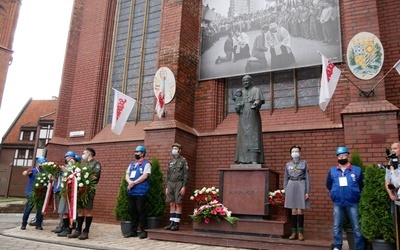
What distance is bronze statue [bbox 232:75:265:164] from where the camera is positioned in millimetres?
6938

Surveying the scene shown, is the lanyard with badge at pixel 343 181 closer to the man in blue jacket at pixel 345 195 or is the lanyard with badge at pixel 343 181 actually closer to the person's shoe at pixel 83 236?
the man in blue jacket at pixel 345 195

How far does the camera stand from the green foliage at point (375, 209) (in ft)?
16.1

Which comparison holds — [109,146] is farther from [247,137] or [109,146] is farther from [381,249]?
[381,249]

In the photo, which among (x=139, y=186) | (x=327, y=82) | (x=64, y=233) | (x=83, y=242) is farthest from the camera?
(x=139, y=186)

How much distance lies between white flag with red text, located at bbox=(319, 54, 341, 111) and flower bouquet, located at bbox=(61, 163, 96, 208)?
188 inches

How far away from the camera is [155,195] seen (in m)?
7.45

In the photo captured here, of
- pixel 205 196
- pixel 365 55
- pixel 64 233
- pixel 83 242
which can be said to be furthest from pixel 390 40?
pixel 64 233

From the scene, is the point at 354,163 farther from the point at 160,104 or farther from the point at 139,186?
the point at 160,104

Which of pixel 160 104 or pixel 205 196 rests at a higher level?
pixel 160 104

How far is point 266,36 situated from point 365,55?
8.89 ft

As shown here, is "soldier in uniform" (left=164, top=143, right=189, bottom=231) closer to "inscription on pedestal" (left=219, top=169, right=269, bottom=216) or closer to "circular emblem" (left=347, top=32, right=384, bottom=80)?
"inscription on pedestal" (left=219, top=169, right=269, bottom=216)

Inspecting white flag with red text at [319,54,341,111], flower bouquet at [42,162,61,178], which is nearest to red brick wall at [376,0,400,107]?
white flag with red text at [319,54,341,111]

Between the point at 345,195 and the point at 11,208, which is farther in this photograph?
the point at 11,208

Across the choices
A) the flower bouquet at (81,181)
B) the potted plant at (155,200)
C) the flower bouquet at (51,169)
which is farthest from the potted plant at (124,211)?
the flower bouquet at (51,169)
